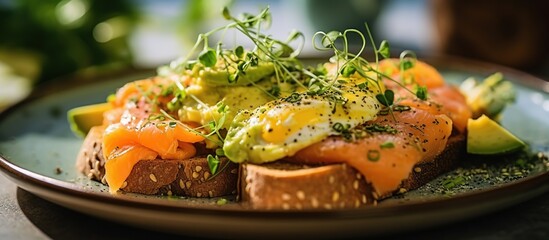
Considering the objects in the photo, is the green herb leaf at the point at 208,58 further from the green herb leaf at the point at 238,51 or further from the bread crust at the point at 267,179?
the bread crust at the point at 267,179

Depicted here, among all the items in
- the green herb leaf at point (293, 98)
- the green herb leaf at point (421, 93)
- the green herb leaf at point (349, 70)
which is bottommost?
the green herb leaf at point (421, 93)

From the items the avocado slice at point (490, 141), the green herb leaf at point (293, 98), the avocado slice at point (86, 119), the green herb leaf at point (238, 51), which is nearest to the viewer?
the green herb leaf at point (293, 98)

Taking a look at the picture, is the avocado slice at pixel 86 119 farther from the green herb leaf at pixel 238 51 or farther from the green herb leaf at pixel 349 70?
the green herb leaf at pixel 349 70

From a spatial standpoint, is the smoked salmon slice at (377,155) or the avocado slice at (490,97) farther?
the avocado slice at (490,97)

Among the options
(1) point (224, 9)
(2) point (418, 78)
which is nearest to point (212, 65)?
(1) point (224, 9)

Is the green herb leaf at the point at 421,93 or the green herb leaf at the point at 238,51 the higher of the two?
the green herb leaf at the point at 238,51

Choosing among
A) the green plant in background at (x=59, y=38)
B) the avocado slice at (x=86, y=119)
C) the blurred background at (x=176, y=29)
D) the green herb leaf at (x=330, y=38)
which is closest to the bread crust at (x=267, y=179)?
the avocado slice at (x=86, y=119)

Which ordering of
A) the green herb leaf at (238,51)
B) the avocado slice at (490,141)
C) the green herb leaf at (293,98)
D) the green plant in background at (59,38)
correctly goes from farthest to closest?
the green plant in background at (59,38) < the avocado slice at (490,141) < the green herb leaf at (238,51) < the green herb leaf at (293,98)

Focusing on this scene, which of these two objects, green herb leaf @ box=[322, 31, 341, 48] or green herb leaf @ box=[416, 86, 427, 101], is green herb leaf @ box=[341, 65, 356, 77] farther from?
green herb leaf @ box=[416, 86, 427, 101]
